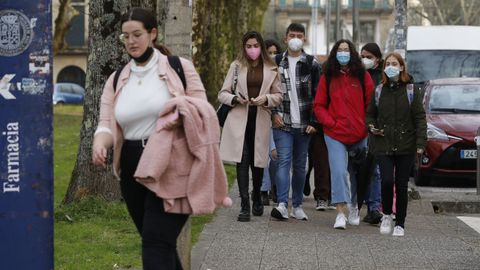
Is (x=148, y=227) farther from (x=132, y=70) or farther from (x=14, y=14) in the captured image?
(x=14, y=14)

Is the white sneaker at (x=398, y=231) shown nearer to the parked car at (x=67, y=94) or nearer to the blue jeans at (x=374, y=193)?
the blue jeans at (x=374, y=193)

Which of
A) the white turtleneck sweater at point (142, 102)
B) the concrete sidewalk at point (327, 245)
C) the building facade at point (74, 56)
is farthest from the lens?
the building facade at point (74, 56)

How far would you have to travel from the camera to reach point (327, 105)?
1030 cm

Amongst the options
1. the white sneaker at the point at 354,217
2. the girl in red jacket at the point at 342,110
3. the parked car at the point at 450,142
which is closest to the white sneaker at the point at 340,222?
the girl in red jacket at the point at 342,110

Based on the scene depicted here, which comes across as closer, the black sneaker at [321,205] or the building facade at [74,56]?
the black sneaker at [321,205]

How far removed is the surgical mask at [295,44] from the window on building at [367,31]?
76.2m

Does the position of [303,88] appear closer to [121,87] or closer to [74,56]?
[121,87]

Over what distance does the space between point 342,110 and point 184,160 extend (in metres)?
4.59

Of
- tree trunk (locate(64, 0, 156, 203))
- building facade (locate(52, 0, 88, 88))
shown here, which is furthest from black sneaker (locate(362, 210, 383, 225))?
building facade (locate(52, 0, 88, 88))

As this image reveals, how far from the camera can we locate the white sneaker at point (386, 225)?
995cm

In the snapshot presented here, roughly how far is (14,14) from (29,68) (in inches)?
12.6

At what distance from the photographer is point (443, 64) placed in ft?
69.9

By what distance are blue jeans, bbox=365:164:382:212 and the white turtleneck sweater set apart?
5253 mm

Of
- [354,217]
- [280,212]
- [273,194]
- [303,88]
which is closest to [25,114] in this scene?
[280,212]
